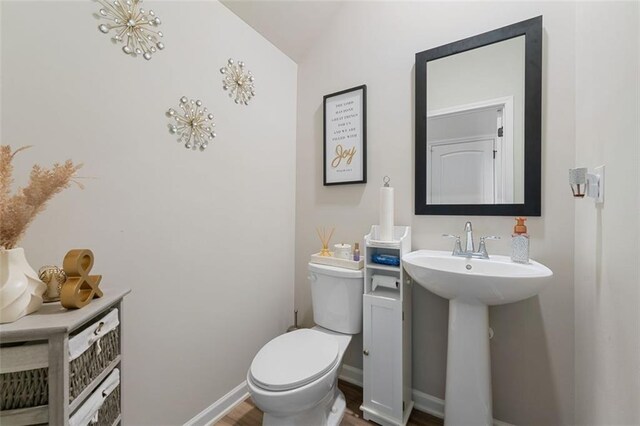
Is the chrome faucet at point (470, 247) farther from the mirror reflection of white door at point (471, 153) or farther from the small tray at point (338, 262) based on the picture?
the small tray at point (338, 262)

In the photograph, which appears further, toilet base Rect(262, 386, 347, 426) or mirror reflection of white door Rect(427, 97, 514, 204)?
mirror reflection of white door Rect(427, 97, 514, 204)

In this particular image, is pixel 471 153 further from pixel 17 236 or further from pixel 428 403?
pixel 17 236

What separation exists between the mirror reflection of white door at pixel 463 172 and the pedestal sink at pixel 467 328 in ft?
1.08

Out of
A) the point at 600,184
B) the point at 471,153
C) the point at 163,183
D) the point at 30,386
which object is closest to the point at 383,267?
the point at 471,153

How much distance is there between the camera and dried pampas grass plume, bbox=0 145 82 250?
63 centimetres

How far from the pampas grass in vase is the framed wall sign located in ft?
4.40

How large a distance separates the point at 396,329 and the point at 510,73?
1.40m

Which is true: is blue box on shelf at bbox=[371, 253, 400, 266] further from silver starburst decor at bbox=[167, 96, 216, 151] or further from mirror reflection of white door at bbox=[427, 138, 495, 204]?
silver starburst decor at bbox=[167, 96, 216, 151]

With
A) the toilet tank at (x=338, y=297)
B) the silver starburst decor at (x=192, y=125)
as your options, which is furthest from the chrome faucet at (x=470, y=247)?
the silver starburst decor at (x=192, y=125)

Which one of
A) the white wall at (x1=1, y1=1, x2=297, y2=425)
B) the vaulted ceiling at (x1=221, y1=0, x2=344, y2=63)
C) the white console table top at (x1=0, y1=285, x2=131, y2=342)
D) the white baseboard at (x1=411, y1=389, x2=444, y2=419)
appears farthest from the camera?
the vaulted ceiling at (x1=221, y1=0, x2=344, y2=63)

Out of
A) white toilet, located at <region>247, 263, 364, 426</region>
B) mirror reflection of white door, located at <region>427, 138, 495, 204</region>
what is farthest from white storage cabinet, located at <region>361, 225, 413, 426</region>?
mirror reflection of white door, located at <region>427, 138, 495, 204</region>

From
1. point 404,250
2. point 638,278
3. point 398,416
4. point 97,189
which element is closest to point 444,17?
point 404,250

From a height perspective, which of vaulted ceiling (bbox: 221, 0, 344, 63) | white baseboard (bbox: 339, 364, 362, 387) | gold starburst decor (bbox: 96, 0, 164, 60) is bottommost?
white baseboard (bbox: 339, 364, 362, 387)

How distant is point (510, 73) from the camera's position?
125cm
